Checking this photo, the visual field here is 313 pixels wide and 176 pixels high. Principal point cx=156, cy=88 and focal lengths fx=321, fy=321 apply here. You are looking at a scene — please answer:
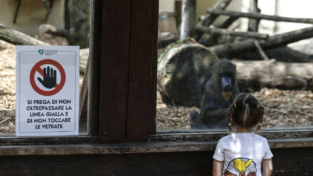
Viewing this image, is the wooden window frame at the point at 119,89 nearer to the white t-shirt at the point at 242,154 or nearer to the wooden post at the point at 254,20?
the white t-shirt at the point at 242,154

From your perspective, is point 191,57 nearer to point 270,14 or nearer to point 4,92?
point 4,92

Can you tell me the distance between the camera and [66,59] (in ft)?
8.52

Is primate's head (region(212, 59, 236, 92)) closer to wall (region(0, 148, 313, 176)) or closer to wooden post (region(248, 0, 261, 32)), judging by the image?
wall (region(0, 148, 313, 176))

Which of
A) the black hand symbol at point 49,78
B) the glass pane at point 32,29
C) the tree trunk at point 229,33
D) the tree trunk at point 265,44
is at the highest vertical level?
the tree trunk at point 229,33

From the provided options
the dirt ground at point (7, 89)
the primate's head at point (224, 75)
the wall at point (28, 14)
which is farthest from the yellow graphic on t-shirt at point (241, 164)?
the wall at point (28, 14)

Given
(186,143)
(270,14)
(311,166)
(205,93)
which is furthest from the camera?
(270,14)

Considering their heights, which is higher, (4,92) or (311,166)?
(4,92)

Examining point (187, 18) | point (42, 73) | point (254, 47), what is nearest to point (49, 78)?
point (42, 73)

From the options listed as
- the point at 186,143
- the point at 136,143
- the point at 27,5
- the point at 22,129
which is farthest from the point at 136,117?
the point at 27,5

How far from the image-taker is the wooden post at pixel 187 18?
6.98m

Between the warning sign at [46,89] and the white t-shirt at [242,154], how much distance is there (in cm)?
124

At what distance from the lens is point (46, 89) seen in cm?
258

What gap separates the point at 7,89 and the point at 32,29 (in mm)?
547

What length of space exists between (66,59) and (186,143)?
1222 millimetres
